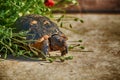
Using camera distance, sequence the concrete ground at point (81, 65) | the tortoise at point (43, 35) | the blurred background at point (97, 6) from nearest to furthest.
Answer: the concrete ground at point (81, 65)
the tortoise at point (43, 35)
the blurred background at point (97, 6)

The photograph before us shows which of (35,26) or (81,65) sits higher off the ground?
(35,26)

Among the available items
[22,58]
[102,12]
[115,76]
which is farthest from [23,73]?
[102,12]

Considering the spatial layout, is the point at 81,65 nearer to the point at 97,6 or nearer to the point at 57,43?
the point at 57,43

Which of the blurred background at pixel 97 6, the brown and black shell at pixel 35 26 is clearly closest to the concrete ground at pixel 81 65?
the brown and black shell at pixel 35 26

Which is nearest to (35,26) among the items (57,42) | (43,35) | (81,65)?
(43,35)

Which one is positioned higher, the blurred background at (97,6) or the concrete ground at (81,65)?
the blurred background at (97,6)

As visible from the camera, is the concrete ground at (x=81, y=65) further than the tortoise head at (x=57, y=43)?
No

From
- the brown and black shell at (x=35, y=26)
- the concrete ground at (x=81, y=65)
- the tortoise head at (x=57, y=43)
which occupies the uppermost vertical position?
the brown and black shell at (x=35, y=26)

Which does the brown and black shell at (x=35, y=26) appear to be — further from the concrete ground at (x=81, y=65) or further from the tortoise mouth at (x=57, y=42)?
the concrete ground at (x=81, y=65)

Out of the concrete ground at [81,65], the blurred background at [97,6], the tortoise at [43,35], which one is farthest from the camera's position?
the blurred background at [97,6]
